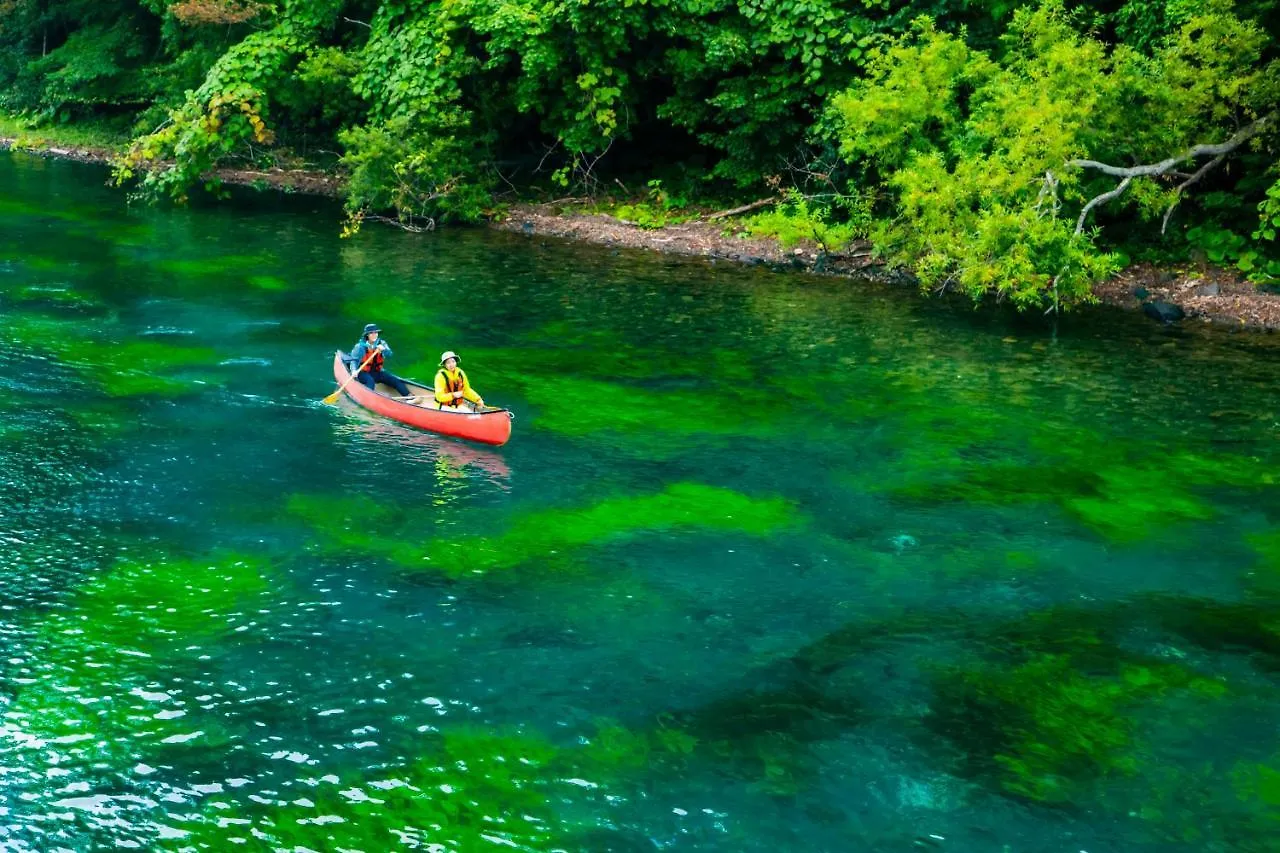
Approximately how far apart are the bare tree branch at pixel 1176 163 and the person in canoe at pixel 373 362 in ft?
38.3

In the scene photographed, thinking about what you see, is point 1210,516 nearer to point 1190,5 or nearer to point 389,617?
point 389,617

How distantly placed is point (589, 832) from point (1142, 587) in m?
A: 6.76

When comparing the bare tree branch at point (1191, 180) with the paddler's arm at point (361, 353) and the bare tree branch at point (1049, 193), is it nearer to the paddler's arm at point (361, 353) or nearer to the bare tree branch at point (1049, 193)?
the bare tree branch at point (1049, 193)

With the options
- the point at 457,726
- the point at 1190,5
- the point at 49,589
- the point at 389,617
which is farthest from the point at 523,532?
the point at 1190,5

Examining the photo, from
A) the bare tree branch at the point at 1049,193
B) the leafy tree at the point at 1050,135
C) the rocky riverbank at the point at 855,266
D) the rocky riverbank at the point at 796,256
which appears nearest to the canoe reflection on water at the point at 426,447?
the leafy tree at the point at 1050,135

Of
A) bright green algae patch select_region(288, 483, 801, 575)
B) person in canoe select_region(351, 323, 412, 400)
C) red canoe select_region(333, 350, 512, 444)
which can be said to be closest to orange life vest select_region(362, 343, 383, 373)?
person in canoe select_region(351, 323, 412, 400)

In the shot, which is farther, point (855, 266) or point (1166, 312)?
point (855, 266)

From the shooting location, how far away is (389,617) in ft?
37.8

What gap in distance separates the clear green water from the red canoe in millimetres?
276

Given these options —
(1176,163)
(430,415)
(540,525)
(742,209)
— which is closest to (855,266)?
(742,209)

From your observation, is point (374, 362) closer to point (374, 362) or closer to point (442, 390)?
point (374, 362)

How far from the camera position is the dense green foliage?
70.8 ft

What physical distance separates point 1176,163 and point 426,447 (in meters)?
14.4

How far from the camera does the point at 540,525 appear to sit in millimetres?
13703
